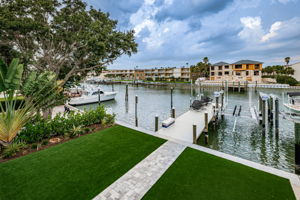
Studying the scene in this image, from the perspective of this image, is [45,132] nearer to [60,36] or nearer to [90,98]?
[60,36]

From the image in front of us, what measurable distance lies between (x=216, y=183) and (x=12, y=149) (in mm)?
7898

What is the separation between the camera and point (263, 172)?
4883mm

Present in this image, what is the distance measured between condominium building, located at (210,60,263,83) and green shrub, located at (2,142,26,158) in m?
61.3

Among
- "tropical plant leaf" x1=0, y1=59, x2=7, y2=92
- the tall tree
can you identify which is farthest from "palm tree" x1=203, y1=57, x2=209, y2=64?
"tropical plant leaf" x1=0, y1=59, x2=7, y2=92

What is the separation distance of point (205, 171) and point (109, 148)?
4.19m

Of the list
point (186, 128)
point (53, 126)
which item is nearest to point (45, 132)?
point (53, 126)

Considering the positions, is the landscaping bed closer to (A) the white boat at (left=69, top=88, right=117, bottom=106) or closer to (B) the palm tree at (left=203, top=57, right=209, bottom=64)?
(A) the white boat at (left=69, top=88, right=117, bottom=106)

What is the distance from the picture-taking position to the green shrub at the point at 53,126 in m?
6.68

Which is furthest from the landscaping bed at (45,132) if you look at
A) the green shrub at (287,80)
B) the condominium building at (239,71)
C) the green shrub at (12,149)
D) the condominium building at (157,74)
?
the condominium building at (157,74)

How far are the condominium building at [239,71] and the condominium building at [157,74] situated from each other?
17107mm

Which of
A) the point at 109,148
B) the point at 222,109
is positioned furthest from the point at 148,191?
the point at 222,109

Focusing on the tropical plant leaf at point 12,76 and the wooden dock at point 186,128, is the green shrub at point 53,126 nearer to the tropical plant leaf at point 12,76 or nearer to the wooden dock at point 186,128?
the tropical plant leaf at point 12,76

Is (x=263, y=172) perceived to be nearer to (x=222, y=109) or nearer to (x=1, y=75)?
(x=1, y=75)

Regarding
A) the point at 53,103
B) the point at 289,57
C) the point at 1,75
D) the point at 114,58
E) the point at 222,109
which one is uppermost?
the point at 289,57
